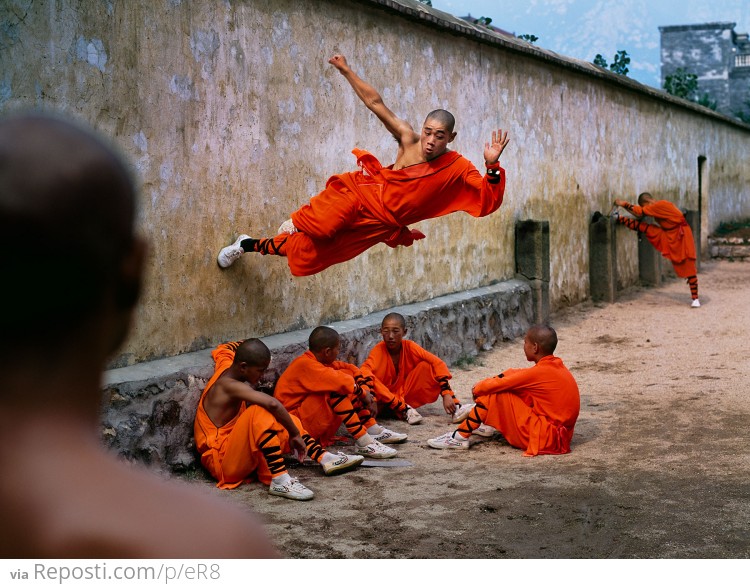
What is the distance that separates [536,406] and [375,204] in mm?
1544

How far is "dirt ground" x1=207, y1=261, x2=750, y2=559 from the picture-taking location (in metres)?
4.02

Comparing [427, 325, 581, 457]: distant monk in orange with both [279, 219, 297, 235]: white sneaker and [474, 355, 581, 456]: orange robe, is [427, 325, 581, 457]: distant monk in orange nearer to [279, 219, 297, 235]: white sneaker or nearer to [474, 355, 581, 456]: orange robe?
[474, 355, 581, 456]: orange robe

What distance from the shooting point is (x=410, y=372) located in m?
6.82

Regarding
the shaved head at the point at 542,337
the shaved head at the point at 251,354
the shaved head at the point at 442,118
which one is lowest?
the shaved head at the point at 542,337

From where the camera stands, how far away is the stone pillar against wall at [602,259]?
12547mm

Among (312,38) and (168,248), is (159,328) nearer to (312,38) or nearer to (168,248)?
(168,248)

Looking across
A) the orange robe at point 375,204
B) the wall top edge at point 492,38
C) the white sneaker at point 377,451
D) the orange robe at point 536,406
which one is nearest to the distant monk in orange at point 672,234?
the wall top edge at point 492,38

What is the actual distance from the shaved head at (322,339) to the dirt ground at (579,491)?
661 millimetres

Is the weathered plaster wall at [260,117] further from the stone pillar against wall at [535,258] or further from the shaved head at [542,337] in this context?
the shaved head at [542,337]

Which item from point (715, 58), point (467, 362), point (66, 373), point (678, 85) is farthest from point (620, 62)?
point (66, 373)

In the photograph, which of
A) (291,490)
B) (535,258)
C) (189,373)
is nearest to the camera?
(291,490)

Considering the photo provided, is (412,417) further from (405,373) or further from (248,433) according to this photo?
(248,433)

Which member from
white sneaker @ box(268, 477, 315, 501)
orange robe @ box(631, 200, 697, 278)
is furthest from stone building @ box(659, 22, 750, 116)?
white sneaker @ box(268, 477, 315, 501)
